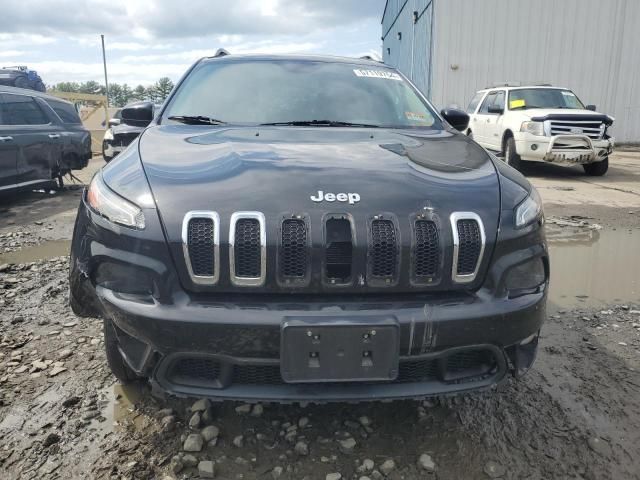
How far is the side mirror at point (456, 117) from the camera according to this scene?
3449 mm

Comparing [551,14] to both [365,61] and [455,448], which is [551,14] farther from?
[455,448]

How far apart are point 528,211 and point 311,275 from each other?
0.92 m

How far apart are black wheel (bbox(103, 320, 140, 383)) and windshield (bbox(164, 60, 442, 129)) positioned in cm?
132

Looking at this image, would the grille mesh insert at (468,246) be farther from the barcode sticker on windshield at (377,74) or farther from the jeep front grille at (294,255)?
the barcode sticker on windshield at (377,74)

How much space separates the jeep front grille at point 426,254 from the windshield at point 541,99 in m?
10.1

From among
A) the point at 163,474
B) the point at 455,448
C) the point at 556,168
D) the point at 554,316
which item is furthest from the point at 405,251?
the point at 556,168

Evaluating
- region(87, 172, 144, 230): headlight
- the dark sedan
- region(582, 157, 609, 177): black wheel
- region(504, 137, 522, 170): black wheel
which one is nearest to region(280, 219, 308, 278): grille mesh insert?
region(87, 172, 144, 230): headlight

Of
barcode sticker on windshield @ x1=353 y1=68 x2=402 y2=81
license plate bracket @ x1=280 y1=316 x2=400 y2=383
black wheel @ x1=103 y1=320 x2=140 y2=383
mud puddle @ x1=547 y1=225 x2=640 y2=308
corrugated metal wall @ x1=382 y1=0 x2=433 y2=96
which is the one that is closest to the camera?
license plate bracket @ x1=280 y1=316 x2=400 y2=383

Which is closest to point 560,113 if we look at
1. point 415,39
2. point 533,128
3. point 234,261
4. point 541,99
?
point 533,128

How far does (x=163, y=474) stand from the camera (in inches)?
76.4

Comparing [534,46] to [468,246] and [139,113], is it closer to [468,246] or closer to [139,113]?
[139,113]

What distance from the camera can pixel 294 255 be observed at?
1805 millimetres

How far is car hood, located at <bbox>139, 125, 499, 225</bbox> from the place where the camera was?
1.88 metres

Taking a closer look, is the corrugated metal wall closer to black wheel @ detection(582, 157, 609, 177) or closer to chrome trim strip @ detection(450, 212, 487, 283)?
black wheel @ detection(582, 157, 609, 177)
